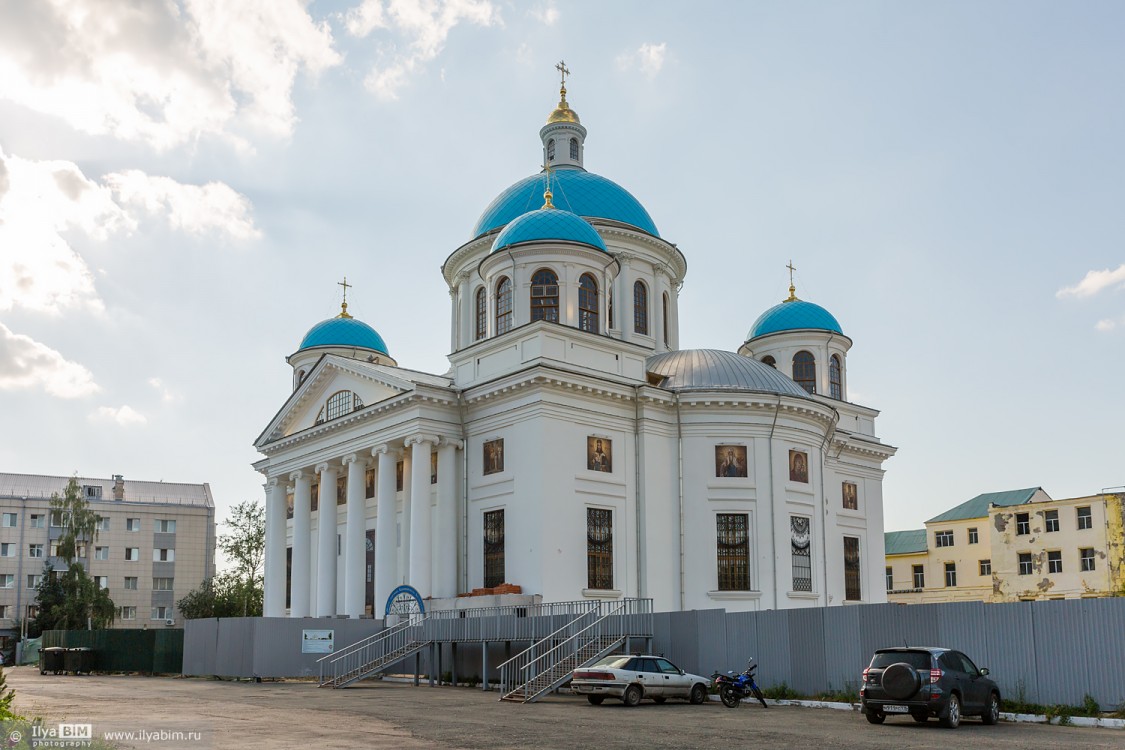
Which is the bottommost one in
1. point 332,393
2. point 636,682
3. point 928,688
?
point 636,682

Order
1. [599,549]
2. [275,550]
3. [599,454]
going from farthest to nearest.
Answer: [275,550] → [599,454] → [599,549]

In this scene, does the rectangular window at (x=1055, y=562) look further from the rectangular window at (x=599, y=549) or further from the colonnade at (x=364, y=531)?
the colonnade at (x=364, y=531)

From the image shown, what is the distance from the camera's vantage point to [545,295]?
3594cm

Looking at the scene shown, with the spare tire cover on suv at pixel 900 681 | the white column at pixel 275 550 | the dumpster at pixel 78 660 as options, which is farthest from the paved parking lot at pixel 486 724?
the white column at pixel 275 550

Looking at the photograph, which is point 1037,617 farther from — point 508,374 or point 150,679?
point 150,679

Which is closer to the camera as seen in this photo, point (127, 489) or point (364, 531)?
point (364, 531)

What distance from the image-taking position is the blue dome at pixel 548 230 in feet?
119

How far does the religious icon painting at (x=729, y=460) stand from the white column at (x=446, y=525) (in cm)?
830

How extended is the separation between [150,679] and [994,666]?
85.0 ft

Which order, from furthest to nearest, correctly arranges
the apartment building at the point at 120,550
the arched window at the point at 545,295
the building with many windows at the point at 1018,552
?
the apartment building at the point at 120,550, the building with many windows at the point at 1018,552, the arched window at the point at 545,295

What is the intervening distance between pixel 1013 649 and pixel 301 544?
2767cm

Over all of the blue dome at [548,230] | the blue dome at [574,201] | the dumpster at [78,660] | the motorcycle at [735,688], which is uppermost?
the blue dome at [574,201]

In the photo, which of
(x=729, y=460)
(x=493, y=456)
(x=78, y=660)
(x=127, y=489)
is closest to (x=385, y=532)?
(x=493, y=456)

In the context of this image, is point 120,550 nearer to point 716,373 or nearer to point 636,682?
point 716,373
